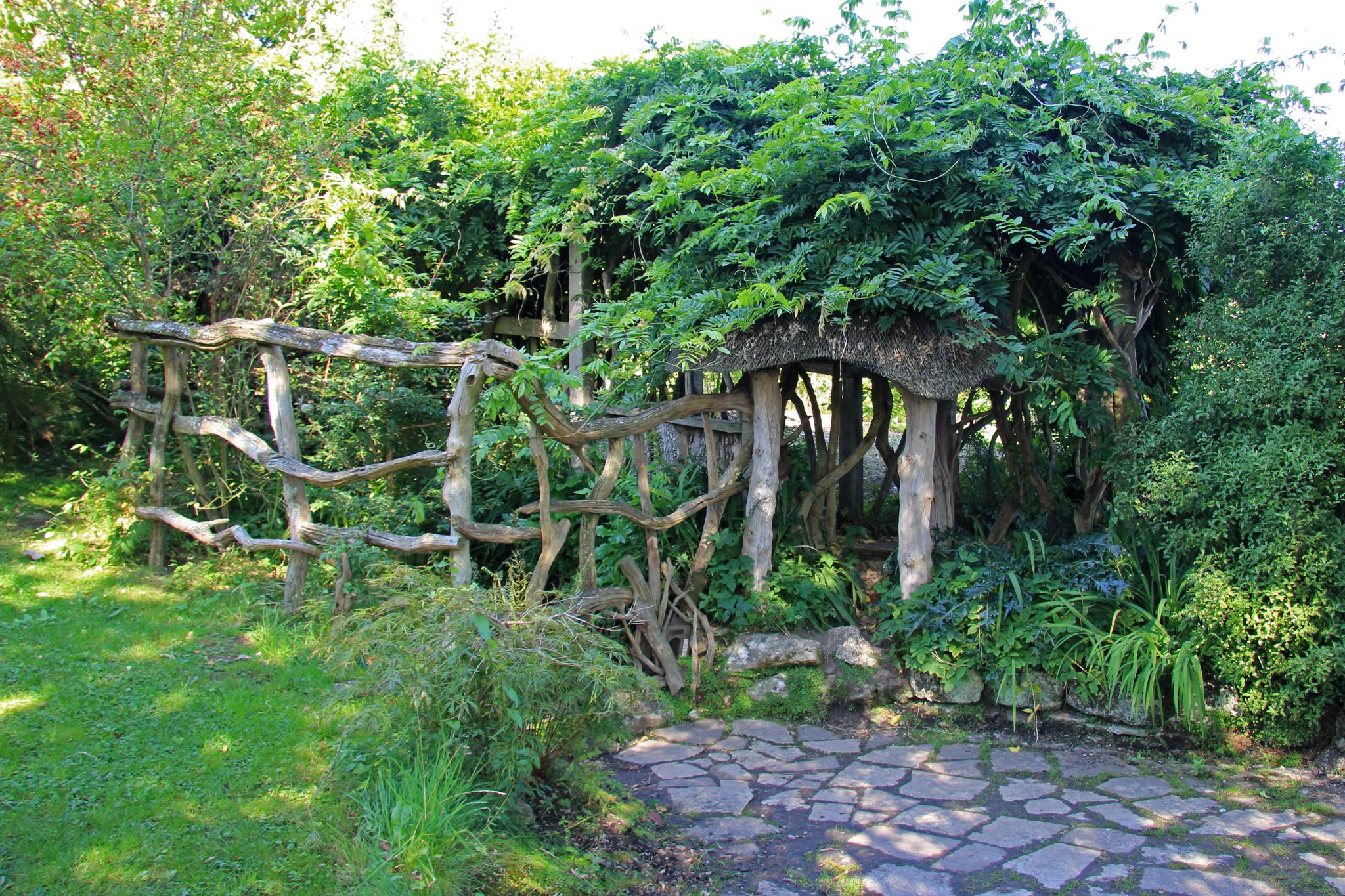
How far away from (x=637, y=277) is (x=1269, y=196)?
14.2 ft

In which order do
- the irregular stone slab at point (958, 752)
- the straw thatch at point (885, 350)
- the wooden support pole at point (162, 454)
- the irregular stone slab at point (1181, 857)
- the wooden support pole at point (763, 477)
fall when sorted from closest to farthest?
the irregular stone slab at point (1181, 857), the irregular stone slab at point (958, 752), the straw thatch at point (885, 350), the wooden support pole at point (763, 477), the wooden support pole at point (162, 454)

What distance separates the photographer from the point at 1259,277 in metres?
5.08

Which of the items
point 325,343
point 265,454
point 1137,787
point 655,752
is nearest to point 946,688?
point 1137,787

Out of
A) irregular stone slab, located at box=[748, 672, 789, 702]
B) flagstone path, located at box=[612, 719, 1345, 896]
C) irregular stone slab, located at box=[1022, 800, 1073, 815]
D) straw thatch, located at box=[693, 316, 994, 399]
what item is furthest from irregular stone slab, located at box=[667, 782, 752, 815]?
straw thatch, located at box=[693, 316, 994, 399]

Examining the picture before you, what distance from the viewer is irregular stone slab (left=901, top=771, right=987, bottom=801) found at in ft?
15.3

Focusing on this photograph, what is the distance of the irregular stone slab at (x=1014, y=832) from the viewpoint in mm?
4121

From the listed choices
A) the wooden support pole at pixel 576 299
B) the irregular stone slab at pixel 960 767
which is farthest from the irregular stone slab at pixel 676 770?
the wooden support pole at pixel 576 299

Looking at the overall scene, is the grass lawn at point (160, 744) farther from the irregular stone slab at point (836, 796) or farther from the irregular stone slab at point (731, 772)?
the irregular stone slab at point (836, 796)

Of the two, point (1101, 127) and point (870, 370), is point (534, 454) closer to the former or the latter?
point (870, 370)

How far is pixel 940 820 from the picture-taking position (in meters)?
4.36

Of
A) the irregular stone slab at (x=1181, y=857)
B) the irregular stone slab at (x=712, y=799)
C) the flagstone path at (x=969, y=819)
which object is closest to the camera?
the flagstone path at (x=969, y=819)

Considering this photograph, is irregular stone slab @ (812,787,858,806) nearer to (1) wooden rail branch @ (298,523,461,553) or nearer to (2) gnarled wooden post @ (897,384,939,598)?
(2) gnarled wooden post @ (897,384,939,598)

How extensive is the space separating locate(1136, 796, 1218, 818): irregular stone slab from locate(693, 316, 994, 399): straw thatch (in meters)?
2.57

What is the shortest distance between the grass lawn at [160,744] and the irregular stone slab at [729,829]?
161cm
